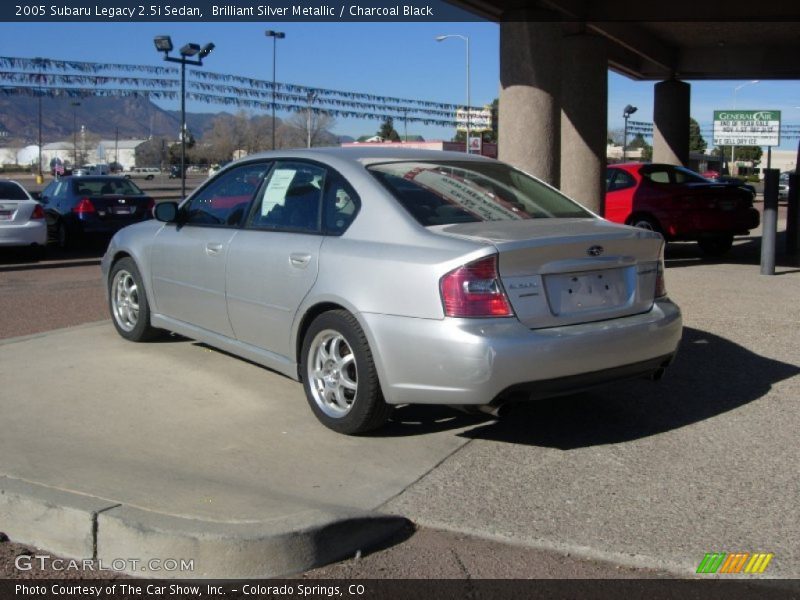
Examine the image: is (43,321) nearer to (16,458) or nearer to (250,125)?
(16,458)

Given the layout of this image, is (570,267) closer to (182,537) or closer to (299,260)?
(299,260)

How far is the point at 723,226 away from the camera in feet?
48.7

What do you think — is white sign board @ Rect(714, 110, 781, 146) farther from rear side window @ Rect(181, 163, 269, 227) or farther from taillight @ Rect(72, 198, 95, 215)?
rear side window @ Rect(181, 163, 269, 227)

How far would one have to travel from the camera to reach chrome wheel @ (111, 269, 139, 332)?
24.2 feet

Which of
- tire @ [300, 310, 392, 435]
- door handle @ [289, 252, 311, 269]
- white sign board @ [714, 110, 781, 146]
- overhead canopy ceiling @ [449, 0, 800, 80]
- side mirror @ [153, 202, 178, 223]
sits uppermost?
overhead canopy ceiling @ [449, 0, 800, 80]

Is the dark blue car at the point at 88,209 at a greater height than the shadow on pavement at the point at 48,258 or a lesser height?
greater

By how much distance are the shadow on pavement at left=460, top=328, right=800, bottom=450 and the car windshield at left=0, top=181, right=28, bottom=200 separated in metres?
11.6

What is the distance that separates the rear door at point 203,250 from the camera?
6.21 metres

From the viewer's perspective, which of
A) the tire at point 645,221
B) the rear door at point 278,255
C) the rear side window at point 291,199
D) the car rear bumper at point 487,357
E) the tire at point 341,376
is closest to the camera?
the car rear bumper at point 487,357

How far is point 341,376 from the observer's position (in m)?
5.20

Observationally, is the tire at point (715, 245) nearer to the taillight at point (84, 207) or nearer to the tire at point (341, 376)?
the taillight at point (84, 207)

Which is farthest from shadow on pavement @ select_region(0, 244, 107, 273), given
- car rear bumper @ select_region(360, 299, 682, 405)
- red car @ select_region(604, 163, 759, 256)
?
car rear bumper @ select_region(360, 299, 682, 405)

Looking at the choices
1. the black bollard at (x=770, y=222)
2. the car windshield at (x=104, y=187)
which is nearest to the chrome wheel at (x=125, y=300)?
the black bollard at (x=770, y=222)

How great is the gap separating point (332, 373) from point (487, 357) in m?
1.10
